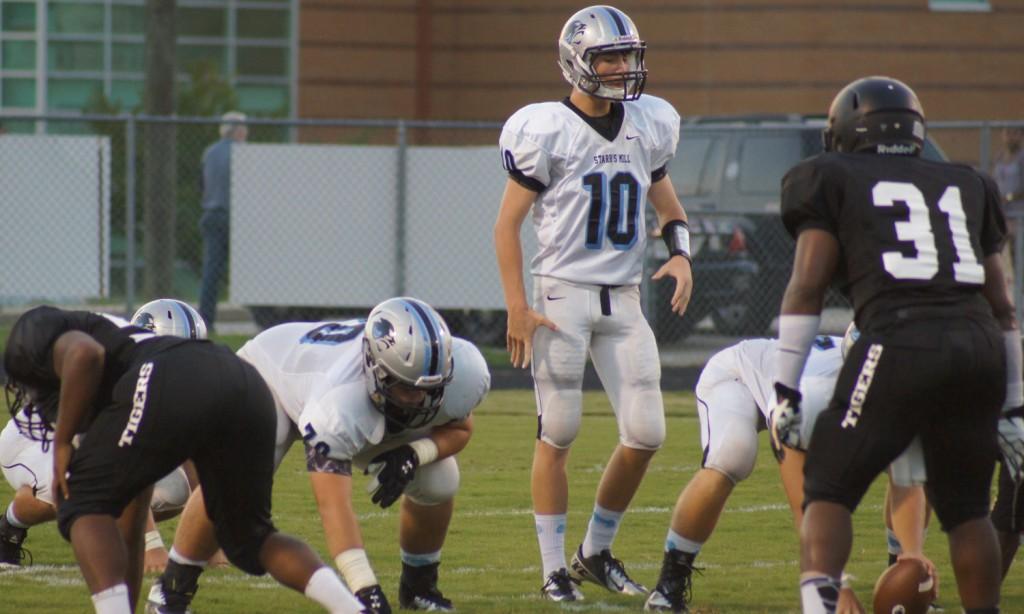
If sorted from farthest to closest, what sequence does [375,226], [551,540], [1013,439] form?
1. [375,226]
2. [551,540]
3. [1013,439]

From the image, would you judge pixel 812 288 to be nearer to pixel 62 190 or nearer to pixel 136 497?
pixel 136 497

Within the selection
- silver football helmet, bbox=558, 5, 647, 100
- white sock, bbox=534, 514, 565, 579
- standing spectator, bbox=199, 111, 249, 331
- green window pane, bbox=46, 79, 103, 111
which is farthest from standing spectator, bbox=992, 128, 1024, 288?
green window pane, bbox=46, 79, 103, 111

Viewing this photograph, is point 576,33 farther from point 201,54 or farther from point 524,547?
point 201,54

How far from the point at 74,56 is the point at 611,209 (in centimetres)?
1715

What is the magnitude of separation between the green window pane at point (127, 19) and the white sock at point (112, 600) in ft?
61.2

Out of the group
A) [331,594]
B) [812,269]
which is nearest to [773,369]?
[812,269]

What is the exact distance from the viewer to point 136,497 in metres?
4.99

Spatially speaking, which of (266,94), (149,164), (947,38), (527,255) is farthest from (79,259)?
(947,38)

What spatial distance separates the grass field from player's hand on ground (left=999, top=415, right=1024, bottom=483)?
99cm

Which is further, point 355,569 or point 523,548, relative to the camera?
point 523,548

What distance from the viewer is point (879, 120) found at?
4852 millimetres

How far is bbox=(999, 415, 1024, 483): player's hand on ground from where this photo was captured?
16.4 ft

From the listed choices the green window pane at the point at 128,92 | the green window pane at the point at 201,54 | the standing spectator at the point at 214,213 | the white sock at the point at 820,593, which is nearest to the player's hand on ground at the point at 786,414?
the white sock at the point at 820,593

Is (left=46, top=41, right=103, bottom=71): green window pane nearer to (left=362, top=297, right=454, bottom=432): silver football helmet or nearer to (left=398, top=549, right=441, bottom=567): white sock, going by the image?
(left=398, top=549, right=441, bottom=567): white sock
